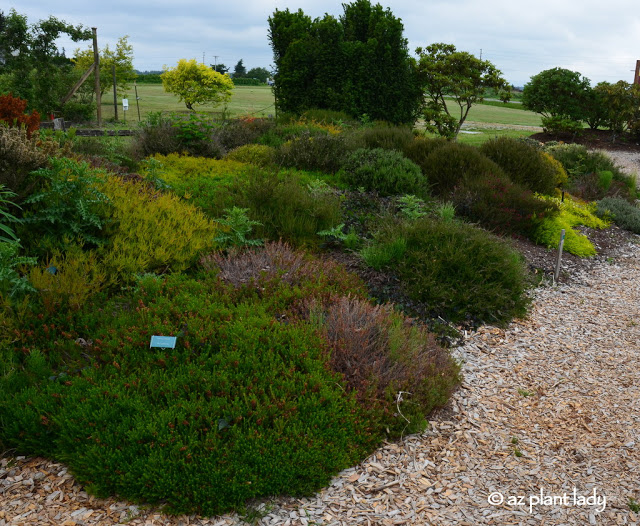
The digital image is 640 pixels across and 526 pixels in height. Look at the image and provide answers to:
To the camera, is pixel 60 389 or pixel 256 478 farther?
pixel 60 389

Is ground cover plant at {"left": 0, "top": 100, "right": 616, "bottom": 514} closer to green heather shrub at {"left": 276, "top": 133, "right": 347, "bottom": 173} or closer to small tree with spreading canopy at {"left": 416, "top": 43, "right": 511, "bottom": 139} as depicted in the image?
green heather shrub at {"left": 276, "top": 133, "right": 347, "bottom": 173}

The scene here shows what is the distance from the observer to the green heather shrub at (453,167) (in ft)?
29.4

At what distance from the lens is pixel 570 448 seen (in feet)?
12.0

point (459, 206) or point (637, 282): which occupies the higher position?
point (459, 206)

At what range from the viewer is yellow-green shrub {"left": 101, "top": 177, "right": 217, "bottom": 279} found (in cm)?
476

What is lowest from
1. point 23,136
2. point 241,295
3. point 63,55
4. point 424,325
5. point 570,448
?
point 570,448

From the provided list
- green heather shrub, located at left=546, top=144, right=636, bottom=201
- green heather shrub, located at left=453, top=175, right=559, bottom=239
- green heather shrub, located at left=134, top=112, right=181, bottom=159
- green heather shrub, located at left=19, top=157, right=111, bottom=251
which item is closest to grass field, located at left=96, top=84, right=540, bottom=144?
green heather shrub, located at left=546, top=144, right=636, bottom=201

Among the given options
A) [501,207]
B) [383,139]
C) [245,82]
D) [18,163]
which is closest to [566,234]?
[501,207]

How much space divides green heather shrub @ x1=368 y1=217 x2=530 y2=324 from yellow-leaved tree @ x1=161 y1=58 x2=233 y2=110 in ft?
81.1

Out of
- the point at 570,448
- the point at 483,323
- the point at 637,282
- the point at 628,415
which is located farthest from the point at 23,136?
the point at 637,282

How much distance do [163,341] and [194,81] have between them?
27567 mm

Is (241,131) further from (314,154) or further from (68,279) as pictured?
(68,279)

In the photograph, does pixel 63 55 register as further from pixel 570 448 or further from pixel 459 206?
pixel 570 448

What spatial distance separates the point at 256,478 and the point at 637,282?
6.57 metres
